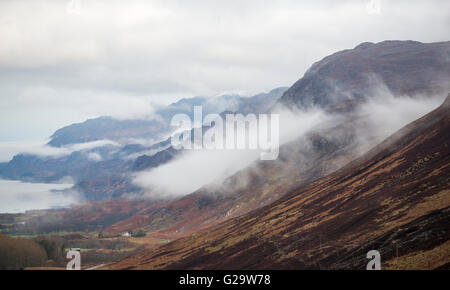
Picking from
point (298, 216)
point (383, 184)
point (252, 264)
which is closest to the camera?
point (252, 264)

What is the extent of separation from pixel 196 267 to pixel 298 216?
5064 cm

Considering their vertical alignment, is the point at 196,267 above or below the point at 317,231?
below

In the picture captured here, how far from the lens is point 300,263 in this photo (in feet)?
445

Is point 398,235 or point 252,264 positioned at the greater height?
point 398,235

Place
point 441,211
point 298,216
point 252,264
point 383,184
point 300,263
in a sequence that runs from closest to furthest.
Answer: point 441,211 → point 300,263 → point 252,264 → point 383,184 → point 298,216
